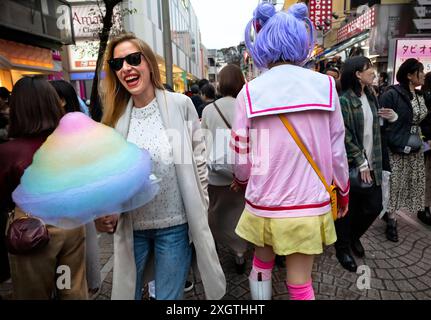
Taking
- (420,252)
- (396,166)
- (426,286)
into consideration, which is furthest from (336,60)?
(426,286)

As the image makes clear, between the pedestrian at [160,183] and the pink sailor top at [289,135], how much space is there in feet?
1.29

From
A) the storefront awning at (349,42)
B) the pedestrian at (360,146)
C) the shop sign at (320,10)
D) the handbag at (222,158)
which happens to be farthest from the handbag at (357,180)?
the shop sign at (320,10)

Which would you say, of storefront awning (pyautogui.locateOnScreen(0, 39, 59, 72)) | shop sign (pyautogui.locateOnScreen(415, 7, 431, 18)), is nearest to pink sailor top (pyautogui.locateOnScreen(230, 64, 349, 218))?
storefront awning (pyautogui.locateOnScreen(0, 39, 59, 72))

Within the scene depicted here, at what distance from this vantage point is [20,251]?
1848 mm

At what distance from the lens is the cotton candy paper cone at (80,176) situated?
1422mm

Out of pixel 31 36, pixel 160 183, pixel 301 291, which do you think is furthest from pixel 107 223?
pixel 31 36

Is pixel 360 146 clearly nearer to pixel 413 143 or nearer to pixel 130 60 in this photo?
pixel 413 143

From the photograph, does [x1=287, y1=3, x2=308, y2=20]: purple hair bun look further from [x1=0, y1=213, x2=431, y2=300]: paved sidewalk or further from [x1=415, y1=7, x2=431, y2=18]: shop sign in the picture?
[x1=415, y1=7, x2=431, y2=18]: shop sign

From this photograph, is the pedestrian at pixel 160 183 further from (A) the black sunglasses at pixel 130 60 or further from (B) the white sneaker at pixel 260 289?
(B) the white sneaker at pixel 260 289

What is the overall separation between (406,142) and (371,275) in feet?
5.58

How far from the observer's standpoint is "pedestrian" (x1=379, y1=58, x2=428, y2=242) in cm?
382

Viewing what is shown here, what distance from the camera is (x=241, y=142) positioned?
2049 mm
